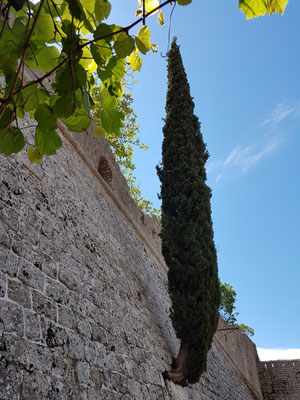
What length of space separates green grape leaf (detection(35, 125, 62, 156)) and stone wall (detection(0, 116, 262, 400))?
4.59ft

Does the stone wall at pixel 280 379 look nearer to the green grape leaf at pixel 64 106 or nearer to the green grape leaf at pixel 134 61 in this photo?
the green grape leaf at pixel 134 61

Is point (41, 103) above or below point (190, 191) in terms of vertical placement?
below

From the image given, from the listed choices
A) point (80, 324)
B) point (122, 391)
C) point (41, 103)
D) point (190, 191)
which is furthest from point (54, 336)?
point (190, 191)

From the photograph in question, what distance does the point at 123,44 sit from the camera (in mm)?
1469

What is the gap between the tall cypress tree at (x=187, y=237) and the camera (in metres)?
5.95

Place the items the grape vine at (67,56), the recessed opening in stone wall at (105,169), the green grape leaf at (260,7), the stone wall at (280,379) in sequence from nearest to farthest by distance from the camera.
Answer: the green grape leaf at (260,7)
the grape vine at (67,56)
the recessed opening in stone wall at (105,169)
the stone wall at (280,379)

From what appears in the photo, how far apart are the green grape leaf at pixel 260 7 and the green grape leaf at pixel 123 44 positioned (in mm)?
437

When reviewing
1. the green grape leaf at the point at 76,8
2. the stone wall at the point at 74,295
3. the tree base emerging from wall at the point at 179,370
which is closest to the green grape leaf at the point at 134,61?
the green grape leaf at the point at 76,8

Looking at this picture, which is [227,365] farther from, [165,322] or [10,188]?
[10,188]

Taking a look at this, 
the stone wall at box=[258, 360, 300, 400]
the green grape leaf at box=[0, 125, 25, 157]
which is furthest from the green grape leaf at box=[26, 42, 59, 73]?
the stone wall at box=[258, 360, 300, 400]

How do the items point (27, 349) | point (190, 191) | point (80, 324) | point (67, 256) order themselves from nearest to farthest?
point (27, 349), point (80, 324), point (67, 256), point (190, 191)

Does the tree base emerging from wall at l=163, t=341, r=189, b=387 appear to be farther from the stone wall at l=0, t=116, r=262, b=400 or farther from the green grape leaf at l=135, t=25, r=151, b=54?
the green grape leaf at l=135, t=25, r=151, b=54

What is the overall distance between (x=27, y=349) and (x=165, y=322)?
4.65 metres

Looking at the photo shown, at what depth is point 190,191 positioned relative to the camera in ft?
24.9
